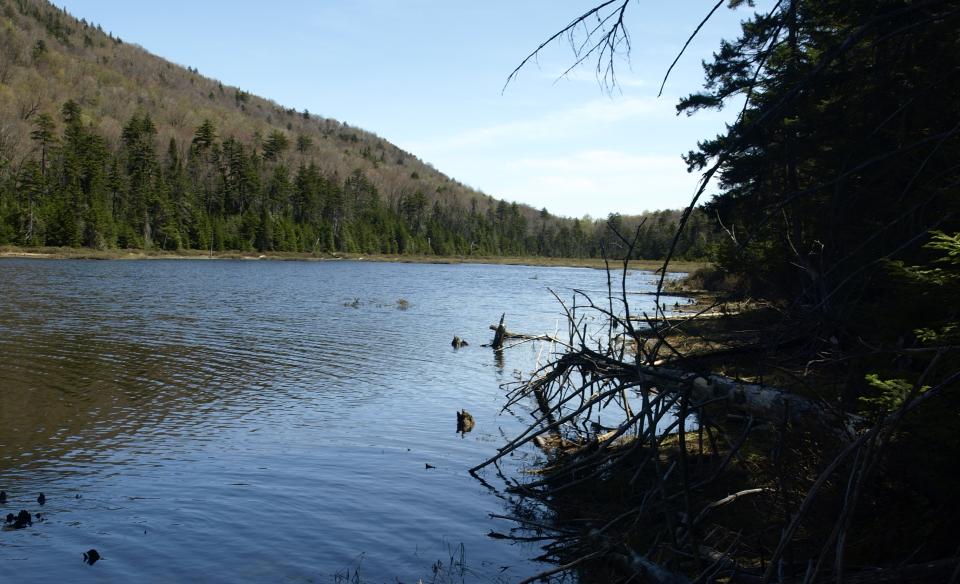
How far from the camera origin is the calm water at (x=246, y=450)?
786 centimetres

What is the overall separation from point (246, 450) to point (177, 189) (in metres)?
105

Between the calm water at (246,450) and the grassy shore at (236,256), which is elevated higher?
the grassy shore at (236,256)

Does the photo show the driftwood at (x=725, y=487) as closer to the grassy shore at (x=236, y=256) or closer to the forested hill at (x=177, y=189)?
the forested hill at (x=177, y=189)

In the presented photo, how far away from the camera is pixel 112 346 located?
23.2m

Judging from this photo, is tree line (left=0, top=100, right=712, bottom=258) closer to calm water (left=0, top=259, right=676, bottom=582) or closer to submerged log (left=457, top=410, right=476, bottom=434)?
calm water (left=0, top=259, right=676, bottom=582)

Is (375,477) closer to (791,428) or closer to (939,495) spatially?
(791,428)

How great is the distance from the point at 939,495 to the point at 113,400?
16.0m

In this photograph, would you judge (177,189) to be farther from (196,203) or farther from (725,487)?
(725,487)

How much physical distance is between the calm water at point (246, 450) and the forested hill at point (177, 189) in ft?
88.1

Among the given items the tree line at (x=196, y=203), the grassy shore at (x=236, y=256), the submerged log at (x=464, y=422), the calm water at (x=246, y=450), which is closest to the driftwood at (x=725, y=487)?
the calm water at (x=246, y=450)

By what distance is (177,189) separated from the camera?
107 metres

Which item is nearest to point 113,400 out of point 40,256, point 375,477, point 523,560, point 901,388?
point 375,477

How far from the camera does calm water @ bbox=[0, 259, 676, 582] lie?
7859 mm

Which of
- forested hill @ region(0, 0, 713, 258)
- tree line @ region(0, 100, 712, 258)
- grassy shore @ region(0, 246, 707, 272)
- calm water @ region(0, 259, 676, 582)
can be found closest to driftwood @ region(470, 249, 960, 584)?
calm water @ region(0, 259, 676, 582)
